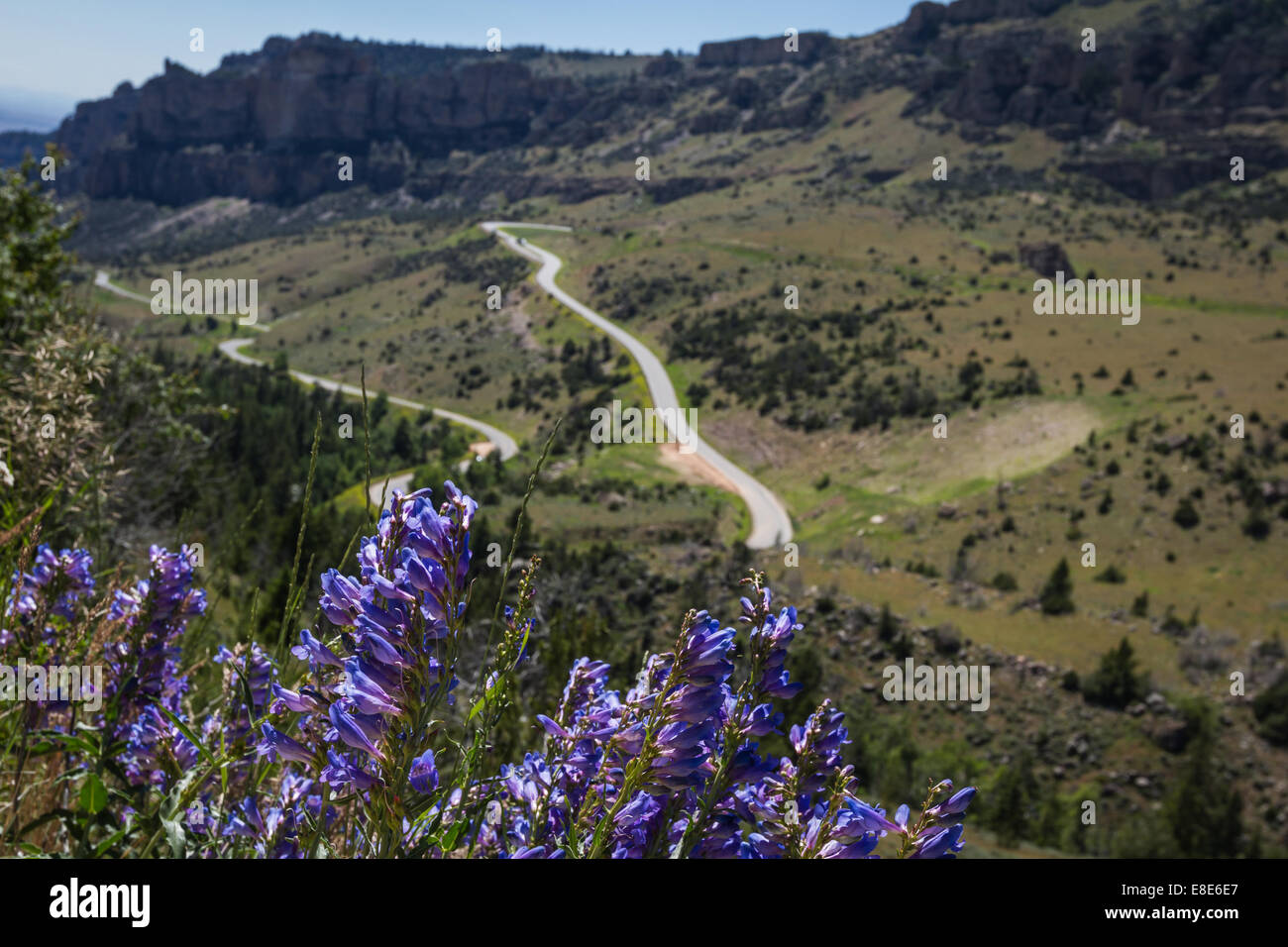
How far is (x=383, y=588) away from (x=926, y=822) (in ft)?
3.60

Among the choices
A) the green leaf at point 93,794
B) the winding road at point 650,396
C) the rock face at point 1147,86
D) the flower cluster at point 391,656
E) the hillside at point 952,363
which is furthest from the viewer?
the rock face at point 1147,86

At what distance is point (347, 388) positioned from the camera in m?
87.3

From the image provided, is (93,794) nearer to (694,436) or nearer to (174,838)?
(174,838)

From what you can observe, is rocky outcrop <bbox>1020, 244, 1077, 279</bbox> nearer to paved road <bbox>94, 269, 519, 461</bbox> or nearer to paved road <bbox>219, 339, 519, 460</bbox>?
paved road <bbox>219, 339, 519, 460</bbox>

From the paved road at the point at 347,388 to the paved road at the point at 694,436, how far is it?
459 inches

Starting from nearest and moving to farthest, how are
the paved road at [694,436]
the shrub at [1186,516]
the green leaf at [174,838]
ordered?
the green leaf at [174,838] → the shrub at [1186,516] → the paved road at [694,436]

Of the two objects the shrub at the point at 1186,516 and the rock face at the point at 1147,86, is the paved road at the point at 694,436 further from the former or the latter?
the rock face at the point at 1147,86

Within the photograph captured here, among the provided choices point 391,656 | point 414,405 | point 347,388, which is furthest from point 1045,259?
point 391,656

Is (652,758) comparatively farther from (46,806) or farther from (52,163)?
(52,163)

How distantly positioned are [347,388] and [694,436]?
A: 42.4 m

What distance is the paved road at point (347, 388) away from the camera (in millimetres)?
66250

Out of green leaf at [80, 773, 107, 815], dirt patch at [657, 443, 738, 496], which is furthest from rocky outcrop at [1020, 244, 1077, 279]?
green leaf at [80, 773, 107, 815]

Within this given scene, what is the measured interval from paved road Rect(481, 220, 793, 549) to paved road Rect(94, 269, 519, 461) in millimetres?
11652

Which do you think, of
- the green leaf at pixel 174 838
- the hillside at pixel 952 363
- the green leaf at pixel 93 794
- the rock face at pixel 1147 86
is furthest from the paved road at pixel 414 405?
the rock face at pixel 1147 86
